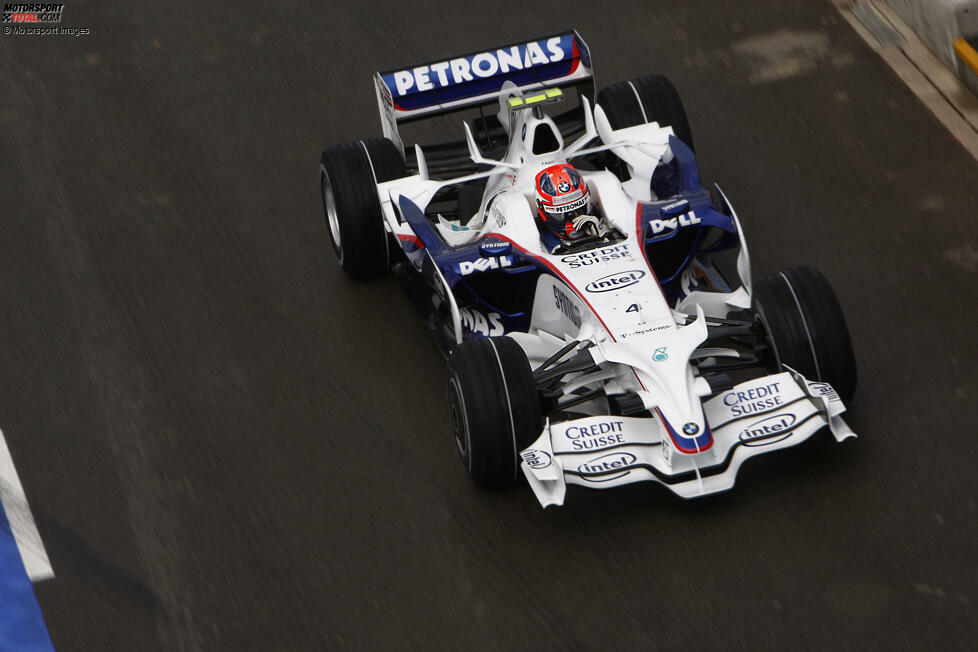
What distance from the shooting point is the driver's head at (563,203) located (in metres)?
9.76

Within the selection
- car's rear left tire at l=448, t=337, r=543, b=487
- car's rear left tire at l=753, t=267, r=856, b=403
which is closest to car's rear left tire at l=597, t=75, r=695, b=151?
car's rear left tire at l=753, t=267, r=856, b=403

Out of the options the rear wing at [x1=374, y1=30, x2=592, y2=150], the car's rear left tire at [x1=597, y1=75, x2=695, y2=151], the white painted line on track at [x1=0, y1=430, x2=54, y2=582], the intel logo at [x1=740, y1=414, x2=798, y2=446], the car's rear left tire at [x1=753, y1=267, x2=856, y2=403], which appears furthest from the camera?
the car's rear left tire at [x1=597, y1=75, x2=695, y2=151]

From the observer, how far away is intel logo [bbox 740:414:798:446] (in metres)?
8.57

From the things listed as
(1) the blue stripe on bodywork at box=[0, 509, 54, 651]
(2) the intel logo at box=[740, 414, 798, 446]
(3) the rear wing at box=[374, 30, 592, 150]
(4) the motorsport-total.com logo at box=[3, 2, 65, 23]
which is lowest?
(1) the blue stripe on bodywork at box=[0, 509, 54, 651]

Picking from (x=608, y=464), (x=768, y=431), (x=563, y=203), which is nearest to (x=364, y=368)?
(x=563, y=203)

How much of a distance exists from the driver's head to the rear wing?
5.16 feet

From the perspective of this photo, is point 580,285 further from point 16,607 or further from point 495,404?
point 16,607

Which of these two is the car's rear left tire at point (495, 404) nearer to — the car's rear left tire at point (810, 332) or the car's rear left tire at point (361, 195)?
the car's rear left tire at point (810, 332)

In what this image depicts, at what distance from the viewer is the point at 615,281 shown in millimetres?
9258

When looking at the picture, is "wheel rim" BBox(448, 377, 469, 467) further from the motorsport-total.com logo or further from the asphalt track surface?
the motorsport-total.com logo

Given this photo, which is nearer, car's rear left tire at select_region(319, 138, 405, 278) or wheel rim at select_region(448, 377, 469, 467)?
wheel rim at select_region(448, 377, 469, 467)

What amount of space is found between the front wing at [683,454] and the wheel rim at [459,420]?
48 cm

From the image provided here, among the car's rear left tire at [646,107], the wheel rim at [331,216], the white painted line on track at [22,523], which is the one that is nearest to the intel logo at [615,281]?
the car's rear left tire at [646,107]

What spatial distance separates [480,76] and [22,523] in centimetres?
460
